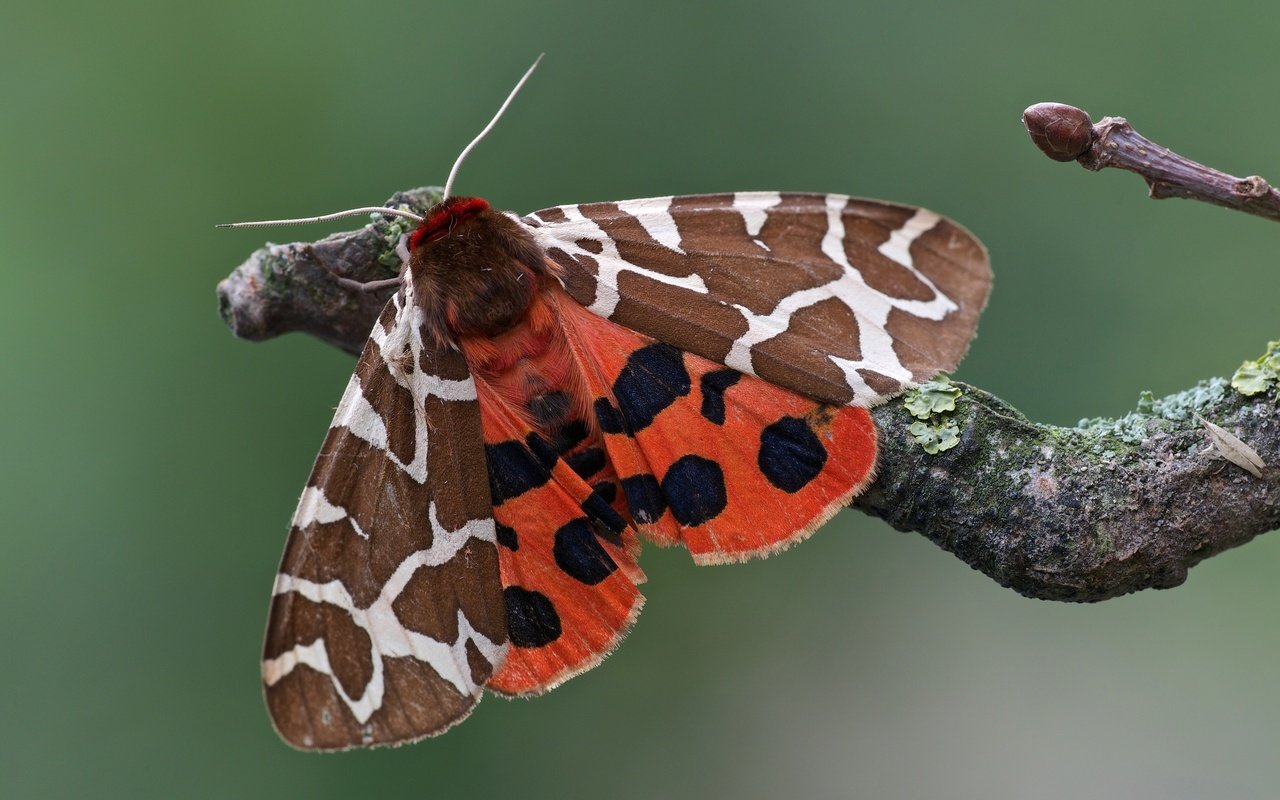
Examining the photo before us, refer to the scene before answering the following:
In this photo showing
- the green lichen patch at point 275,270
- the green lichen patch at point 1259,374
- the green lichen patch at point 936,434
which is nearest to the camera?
the green lichen patch at point 1259,374

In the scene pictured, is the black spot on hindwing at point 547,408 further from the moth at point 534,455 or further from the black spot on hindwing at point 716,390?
the black spot on hindwing at point 716,390

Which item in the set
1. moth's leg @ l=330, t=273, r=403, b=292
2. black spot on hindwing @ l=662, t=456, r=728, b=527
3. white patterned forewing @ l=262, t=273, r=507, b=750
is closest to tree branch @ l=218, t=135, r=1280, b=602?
black spot on hindwing @ l=662, t=456, r=728, b=527

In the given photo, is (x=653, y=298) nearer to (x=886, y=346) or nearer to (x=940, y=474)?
(x=886, y=346)

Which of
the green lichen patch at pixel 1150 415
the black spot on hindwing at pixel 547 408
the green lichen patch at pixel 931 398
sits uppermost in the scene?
the black spot on hindwing at pixel 547 408

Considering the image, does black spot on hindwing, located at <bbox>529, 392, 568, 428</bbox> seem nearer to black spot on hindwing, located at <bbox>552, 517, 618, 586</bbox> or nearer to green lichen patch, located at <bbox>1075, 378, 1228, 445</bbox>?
black spot on hindwing, located at <bbox>552, 517, 618, 586</bbox>

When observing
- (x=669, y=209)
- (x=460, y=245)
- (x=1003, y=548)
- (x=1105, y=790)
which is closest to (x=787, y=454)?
(x=1003, y=548)

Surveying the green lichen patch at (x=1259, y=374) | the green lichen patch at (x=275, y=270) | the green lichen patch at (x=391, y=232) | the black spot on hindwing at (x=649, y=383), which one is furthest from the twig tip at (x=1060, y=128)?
the green lichen patch at (x=275, y=270)

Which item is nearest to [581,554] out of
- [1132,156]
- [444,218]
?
[444,218]
